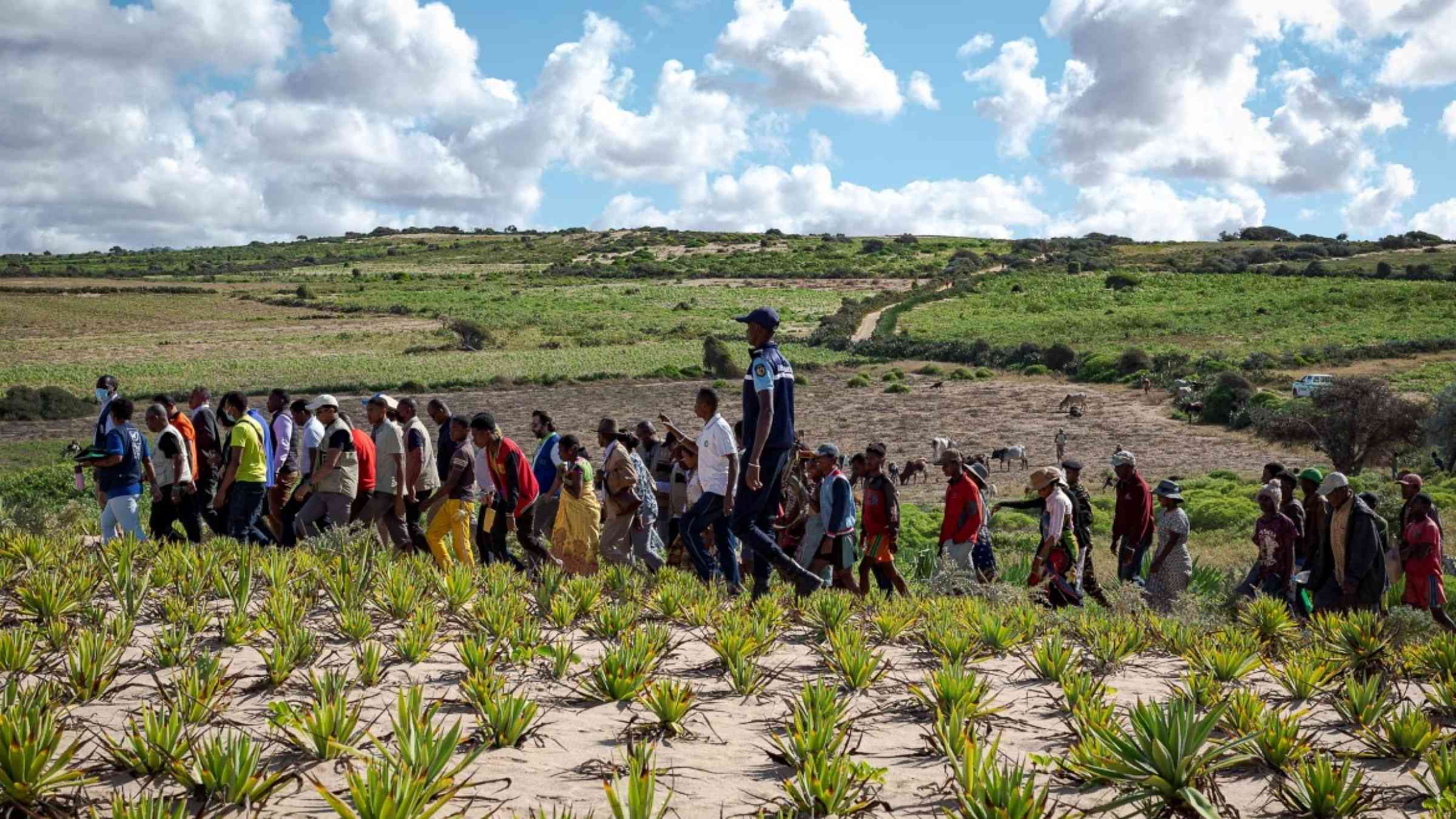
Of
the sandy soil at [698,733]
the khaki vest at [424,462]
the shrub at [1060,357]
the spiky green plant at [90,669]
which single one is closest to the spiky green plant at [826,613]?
the sandy soil at [698,733]

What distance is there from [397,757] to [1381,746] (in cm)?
356

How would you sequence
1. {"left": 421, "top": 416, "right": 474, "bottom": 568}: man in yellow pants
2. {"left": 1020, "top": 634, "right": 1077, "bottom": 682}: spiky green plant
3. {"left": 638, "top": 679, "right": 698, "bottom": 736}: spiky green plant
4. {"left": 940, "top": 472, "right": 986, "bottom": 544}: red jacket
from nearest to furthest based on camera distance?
{"left": 638, "top": 679, "right": 698, "bottom": 736}: spiky green plant < {"left": 1020, "top": 634, "right": 1077, "bottom": 682}: spiky green plant < {"left": 421, "top": 416, "right": 474, "bottom": 568}: man in yellow pants < {"left": 940, "top": 472, "right": 986, "bottom": 544}: red jacket

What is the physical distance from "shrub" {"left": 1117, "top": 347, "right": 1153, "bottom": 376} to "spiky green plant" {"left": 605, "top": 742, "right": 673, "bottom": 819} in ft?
146

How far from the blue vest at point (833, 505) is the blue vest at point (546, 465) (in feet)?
7.98

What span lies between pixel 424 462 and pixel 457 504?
92 centimetres

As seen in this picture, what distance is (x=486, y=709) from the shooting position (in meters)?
4.30

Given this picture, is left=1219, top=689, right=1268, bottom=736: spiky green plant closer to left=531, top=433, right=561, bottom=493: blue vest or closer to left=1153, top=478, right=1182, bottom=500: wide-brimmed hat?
left=1153, top=478, right=1182, bottom=500: wide-brimmed hat

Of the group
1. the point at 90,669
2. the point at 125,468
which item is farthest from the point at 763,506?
the point at 125,468

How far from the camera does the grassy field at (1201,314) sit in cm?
5344

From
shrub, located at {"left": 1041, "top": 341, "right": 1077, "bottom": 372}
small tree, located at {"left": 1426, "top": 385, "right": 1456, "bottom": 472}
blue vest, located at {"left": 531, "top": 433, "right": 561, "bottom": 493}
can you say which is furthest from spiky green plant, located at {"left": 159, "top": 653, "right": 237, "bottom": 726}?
shrub, located at {"left": 1041, "top": 341, "right": 1077, "bottom": 372}

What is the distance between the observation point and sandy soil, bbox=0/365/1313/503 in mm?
28312

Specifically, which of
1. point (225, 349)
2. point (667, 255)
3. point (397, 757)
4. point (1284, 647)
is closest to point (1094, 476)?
point (1284, 647)

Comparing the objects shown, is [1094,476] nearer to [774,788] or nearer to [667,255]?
[774,788]

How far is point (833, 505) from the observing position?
833cm
